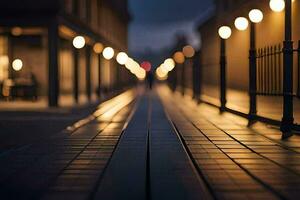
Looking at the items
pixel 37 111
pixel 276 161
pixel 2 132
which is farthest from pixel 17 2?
pixel 276 161

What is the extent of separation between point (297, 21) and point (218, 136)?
1428 centimetres

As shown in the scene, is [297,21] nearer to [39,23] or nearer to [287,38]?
[39,23]

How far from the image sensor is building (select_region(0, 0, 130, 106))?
2441 centimetres

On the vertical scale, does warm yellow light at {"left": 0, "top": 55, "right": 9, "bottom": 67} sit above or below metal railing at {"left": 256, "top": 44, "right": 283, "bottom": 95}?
above

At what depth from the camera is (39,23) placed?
2455cm

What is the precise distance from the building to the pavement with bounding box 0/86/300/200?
1036 centimetres

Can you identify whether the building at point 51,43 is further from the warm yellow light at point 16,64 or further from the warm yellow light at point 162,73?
the warm yellow light at point 162,73

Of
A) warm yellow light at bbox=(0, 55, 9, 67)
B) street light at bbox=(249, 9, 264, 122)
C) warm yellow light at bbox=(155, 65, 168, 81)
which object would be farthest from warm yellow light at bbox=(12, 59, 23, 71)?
warm yellow light at bbox=(155, 65, 168, 81)

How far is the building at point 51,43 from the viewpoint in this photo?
961 inches

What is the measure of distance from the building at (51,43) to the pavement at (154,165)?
10357mm

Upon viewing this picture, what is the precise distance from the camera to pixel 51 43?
24.3 metres

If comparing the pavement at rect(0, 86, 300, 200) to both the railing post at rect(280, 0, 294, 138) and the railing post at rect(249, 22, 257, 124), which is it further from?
the railing post at rect(249, 22, 257, 124)

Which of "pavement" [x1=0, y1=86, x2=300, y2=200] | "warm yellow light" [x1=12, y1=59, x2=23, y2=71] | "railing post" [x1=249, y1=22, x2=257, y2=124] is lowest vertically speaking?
"pavement" [x1=0, y1=86, x2=300, y2=200]

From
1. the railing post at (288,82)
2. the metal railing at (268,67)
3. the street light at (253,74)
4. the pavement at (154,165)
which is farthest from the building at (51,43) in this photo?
the railing post at (288,82)
